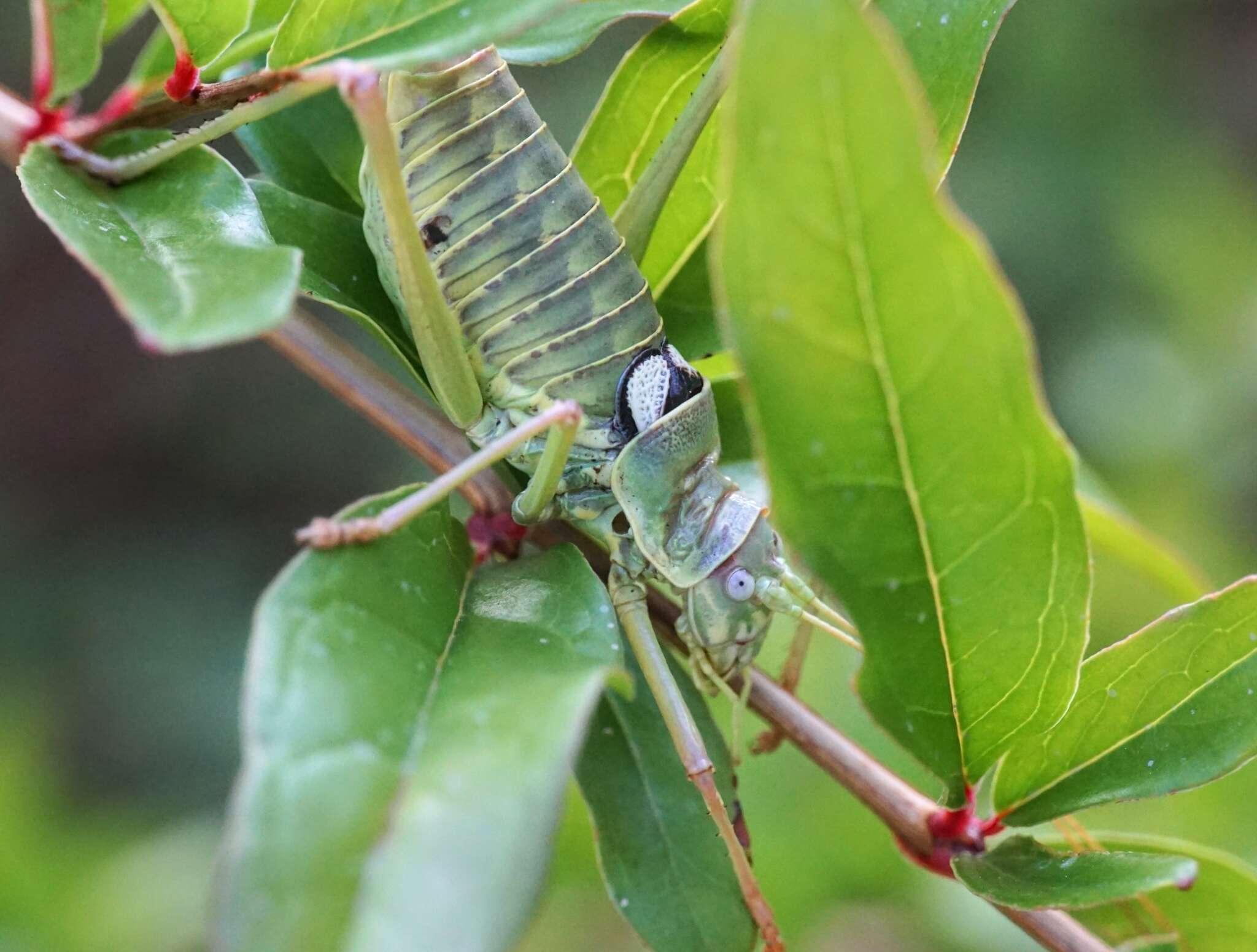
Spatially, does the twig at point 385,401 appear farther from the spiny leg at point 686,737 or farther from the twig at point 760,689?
the spiny leg at point 686,737

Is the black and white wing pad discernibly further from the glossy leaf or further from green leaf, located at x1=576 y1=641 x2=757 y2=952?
the glossy leaf

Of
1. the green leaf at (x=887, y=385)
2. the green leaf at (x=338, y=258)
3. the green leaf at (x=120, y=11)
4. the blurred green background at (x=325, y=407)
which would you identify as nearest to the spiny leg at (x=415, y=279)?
the green leaf at (x=338, y=258)

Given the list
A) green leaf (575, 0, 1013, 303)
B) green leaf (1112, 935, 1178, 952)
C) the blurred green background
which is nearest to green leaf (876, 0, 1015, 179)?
green leaf (575, 0, 1013, 303)

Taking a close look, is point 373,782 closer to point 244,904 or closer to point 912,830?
point 244,904

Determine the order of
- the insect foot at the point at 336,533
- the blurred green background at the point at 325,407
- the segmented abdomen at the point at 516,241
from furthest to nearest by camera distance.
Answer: the blurred green background at the point at 325,407, the segmented abdomen at the point at 516,241, the insect foot at the point at 336,533

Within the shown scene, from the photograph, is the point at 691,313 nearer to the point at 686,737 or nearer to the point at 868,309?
the point at 686,737

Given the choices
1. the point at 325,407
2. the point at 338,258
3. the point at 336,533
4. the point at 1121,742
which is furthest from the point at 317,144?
the point at 325,407
